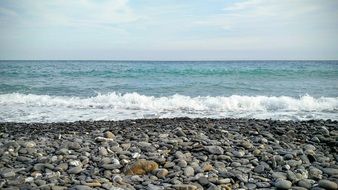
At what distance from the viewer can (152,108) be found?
12.6m

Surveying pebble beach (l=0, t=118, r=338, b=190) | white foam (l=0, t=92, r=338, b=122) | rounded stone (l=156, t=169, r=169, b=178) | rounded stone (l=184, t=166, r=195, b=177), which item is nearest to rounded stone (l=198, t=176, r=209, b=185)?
pebble beach (l=0, t=118, r=338, b=190)

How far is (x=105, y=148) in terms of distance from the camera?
544 centimetres

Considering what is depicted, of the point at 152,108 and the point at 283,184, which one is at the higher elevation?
the point at 283,184

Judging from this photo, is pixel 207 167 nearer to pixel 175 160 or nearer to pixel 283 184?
pixel 175 160

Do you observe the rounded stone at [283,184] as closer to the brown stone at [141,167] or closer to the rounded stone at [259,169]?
the rounded stone at [259,169]

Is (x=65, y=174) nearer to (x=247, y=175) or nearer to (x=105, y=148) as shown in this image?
(x=105, y=148)

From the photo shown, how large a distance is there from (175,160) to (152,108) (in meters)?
7.77

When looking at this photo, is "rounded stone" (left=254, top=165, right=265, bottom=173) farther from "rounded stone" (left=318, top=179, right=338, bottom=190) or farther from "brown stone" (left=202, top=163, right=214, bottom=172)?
"rounded stone" (left=318, top=179, right=338, bottom=190)

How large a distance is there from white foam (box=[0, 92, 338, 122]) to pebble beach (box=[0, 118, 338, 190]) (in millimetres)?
3855

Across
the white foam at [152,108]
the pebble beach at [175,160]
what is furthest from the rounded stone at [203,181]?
the white foam at [152,108]

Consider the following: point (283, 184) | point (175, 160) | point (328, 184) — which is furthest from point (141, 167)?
point (328, 184)

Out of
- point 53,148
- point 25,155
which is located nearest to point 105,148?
point 53,148

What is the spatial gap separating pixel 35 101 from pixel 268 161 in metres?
12.3

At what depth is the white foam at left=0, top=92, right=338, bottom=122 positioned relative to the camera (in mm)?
10711
